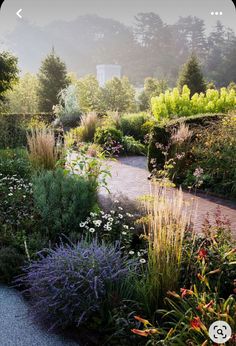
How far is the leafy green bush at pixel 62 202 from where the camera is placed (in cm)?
367

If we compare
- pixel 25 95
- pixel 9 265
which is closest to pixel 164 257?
pixel 9 265

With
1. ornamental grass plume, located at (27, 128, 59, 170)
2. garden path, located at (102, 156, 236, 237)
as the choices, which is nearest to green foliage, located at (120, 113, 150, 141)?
garden path, located at (102, 156, 236, 237)

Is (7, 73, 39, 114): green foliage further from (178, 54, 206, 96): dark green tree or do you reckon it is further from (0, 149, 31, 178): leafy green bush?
(0, 149, 31, 178): leafy green bush

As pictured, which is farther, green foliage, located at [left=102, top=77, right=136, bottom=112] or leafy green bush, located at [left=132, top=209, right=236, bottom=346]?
green foliage, located at [left=102, top=77, right=136, bottom=112]

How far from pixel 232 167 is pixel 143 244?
280cm

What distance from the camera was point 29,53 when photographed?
1072cm

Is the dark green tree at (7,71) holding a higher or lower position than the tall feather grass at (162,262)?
higher

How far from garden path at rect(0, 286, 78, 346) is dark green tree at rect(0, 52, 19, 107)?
1059 centimetres

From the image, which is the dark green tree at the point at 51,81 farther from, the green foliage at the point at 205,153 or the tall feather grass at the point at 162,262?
the tall feather grass at the point at 162,262

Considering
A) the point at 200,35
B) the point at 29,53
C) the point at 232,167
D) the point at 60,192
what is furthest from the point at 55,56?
the point at 60,192

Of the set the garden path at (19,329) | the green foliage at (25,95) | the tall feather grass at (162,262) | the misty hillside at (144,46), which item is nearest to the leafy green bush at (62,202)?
the garden path at (19,329)

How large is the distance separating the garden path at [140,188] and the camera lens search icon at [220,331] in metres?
2.18

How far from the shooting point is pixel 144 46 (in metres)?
16.7

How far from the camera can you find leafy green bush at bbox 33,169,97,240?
12.0 ft
